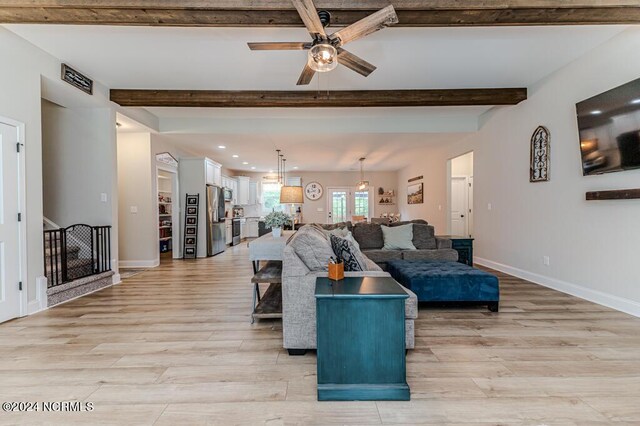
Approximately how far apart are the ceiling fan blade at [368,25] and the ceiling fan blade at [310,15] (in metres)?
0.13

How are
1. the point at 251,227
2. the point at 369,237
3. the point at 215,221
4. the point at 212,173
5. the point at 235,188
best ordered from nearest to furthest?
the point at 369,237
the point at 215,221
the point at 212,173
the point at 235,188
the point at 251,227

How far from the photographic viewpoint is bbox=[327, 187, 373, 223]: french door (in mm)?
10945

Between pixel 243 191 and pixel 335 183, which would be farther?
pixel 335 183

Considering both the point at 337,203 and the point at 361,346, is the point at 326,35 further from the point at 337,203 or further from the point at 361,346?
the point at 337,203

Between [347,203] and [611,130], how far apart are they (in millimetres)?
8209

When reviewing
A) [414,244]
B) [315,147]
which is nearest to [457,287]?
[414,244]

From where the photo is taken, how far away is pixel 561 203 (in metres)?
3.83

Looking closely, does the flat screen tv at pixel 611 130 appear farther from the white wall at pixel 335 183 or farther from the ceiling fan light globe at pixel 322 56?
the white wall at pixel 335 183

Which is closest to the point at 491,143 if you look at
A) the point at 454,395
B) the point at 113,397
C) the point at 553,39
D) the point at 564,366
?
A: the point at 553,39

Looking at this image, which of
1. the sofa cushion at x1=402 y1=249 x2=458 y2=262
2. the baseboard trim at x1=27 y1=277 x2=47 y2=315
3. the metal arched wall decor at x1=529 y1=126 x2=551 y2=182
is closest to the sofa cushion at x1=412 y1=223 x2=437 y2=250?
the sofa cushion at x1=402 y1=249 x2=458 y2=262

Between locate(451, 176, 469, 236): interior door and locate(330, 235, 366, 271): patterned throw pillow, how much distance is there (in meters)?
6.11

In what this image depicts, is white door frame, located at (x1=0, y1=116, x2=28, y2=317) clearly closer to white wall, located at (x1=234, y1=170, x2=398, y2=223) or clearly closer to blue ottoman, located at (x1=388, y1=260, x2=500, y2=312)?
blue ottoman, located at (x1=388, y1=260, x2=500, y2=312)

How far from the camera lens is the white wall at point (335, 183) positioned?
10930mm

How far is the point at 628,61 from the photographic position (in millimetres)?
2977
